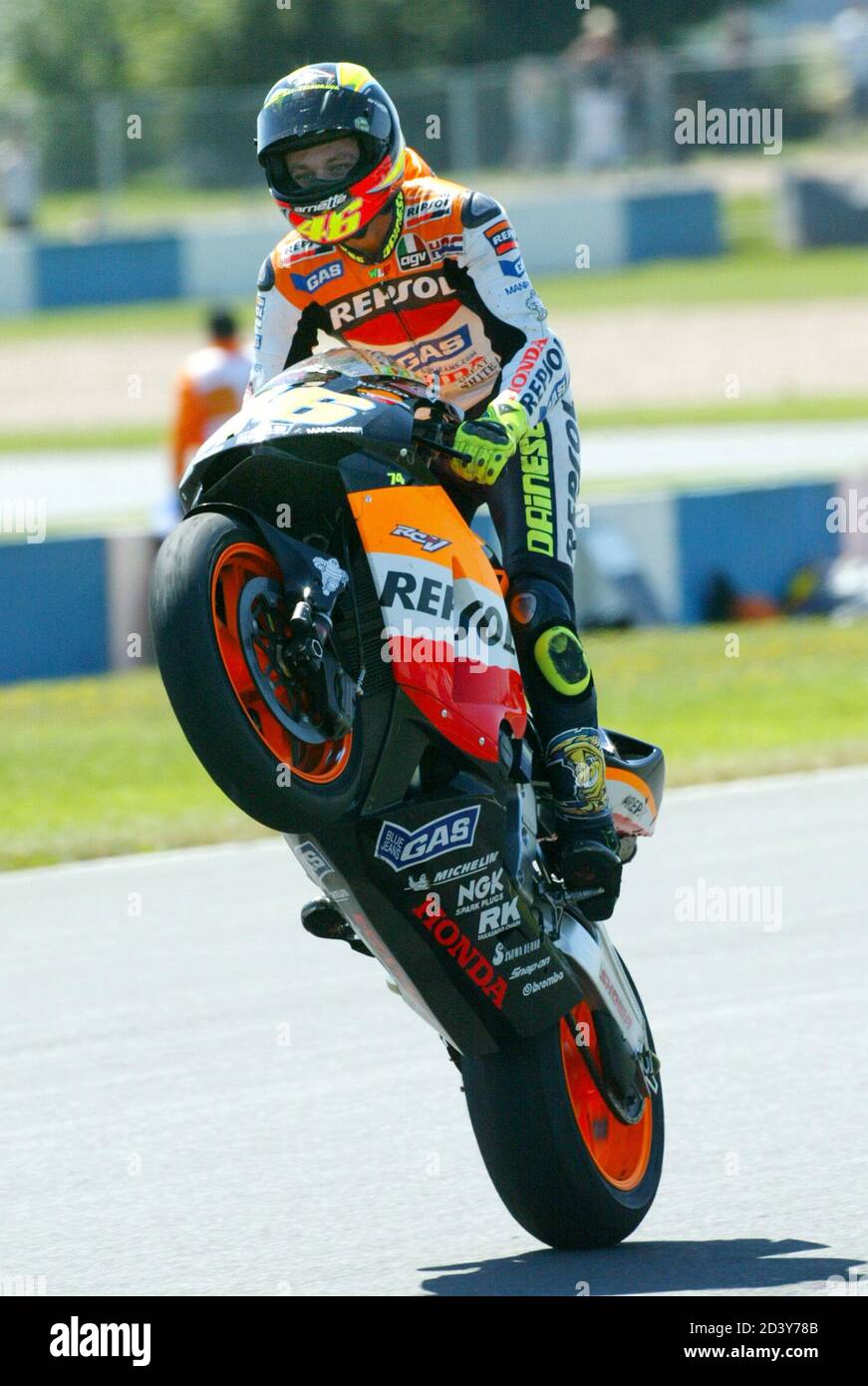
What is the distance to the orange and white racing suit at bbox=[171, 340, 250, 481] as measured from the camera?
1356cm

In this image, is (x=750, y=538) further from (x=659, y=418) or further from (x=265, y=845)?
(x=659, y=418)

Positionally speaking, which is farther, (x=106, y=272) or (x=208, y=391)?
(x=106, y=272)

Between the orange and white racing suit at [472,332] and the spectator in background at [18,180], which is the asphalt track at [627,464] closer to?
the spectator in background at [18,180]

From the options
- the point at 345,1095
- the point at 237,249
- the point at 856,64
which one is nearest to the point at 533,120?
the point at 237,249

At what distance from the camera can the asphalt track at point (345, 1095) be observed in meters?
4.51

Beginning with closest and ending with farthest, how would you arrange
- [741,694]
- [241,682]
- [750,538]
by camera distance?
[241,682] < [741,694] < [750,538]

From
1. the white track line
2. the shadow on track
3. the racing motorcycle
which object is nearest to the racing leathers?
the racing motorcycle

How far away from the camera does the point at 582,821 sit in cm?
454

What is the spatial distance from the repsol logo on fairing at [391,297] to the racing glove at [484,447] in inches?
19.0

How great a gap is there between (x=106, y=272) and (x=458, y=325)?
28891mm

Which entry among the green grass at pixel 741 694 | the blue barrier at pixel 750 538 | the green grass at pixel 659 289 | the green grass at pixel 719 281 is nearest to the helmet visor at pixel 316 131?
the green grass at pixel 741 694

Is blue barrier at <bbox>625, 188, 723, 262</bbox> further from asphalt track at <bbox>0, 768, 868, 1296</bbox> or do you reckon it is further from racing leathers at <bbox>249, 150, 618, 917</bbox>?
racing leathers at <bbox>249, 150, 618, 917</bbox>

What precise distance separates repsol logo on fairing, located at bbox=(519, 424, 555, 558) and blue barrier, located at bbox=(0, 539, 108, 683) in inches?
310
